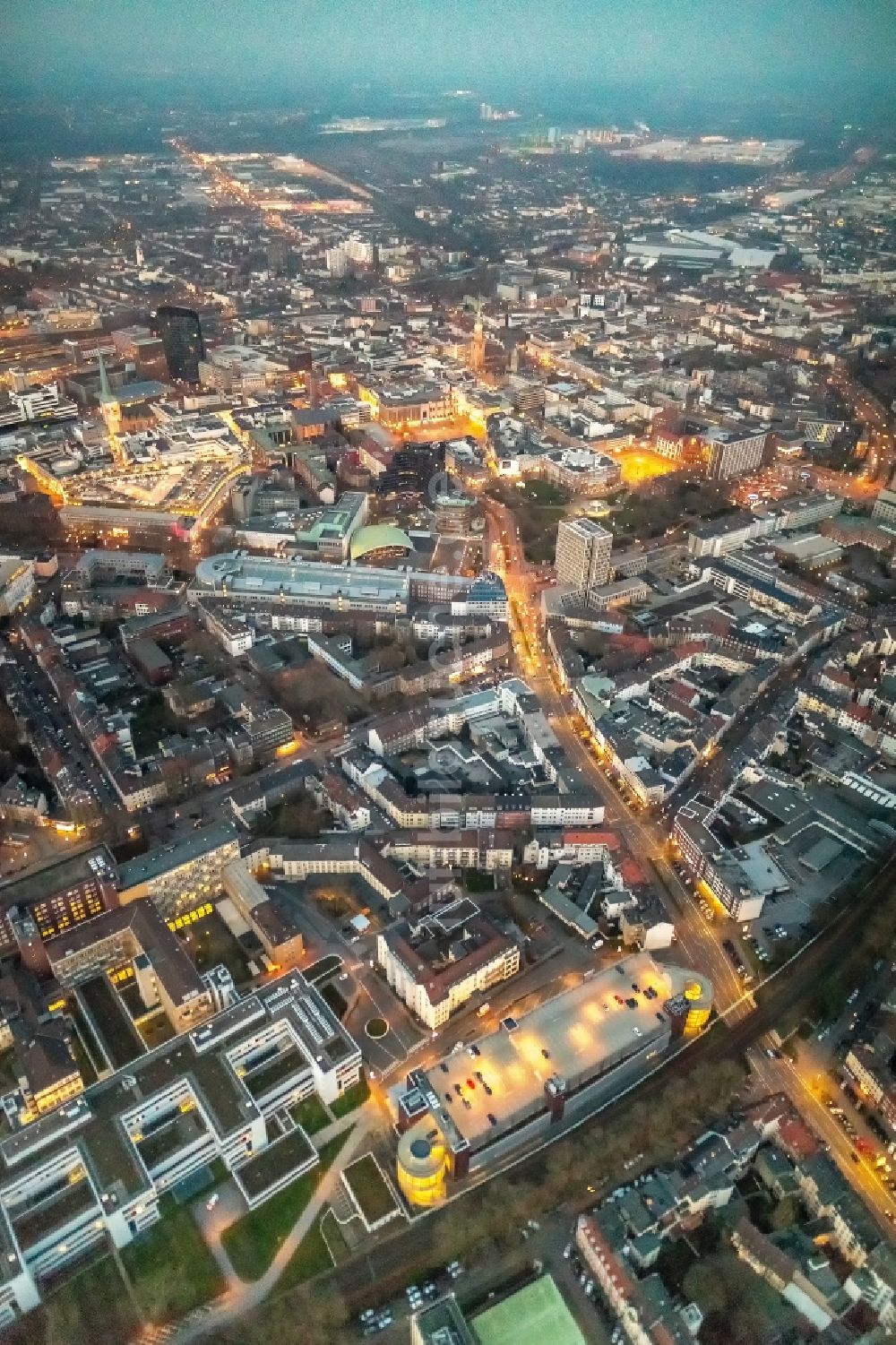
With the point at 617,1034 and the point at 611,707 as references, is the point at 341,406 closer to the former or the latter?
the point at 611,707

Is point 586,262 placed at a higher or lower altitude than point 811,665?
higher

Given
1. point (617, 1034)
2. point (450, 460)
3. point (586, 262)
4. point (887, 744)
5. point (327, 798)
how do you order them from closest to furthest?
point (617, 1034) < point (327, 798) < point (887, 744) < point (450, 460) < point (586, 262)

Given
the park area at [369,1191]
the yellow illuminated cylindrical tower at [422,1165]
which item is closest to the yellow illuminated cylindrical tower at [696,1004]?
the yellow illuminated cylindrical tower at [422,1165]

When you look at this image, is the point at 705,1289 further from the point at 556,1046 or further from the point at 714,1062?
the point at 556,1046

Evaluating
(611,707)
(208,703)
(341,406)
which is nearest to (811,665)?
(611,707)

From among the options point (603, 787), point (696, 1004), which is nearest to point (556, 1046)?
point (696, 1004)

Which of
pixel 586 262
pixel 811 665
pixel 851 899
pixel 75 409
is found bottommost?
pixel 851 899
